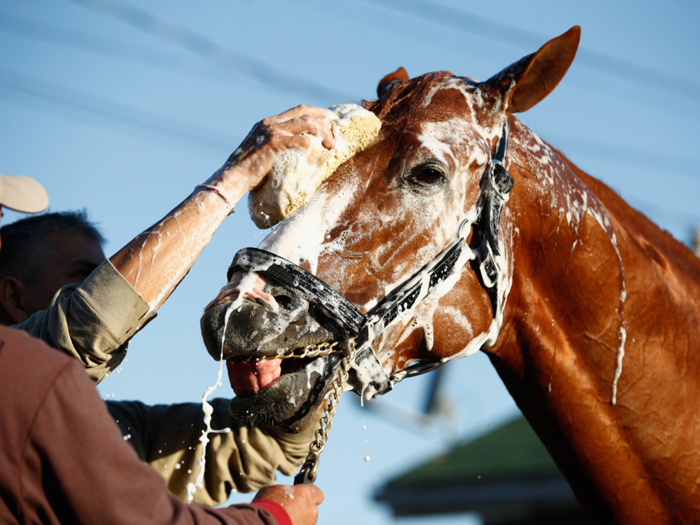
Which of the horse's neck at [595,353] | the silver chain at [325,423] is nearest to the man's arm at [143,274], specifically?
the silver chain at [325,423]

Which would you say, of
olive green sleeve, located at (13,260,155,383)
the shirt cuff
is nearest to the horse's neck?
the shirt cuff

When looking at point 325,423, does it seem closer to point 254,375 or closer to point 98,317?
point 254,375

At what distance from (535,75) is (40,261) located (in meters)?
2.50

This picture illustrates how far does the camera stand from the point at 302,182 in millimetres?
2307

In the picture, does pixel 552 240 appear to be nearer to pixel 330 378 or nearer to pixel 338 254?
pixel 338 254

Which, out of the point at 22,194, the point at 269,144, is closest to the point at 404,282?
the point at 269,144

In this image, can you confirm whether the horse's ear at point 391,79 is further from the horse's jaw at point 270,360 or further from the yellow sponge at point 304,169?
the horse's jaw at point 270,360

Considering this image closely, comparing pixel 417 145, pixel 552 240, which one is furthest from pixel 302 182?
pixel 552 240

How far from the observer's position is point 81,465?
1.30 metres

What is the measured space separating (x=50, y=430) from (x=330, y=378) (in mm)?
1019

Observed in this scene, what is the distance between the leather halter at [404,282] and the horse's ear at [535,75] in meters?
0.12

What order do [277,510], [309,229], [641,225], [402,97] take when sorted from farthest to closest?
[641,225], [402,97], [309,229], [277,510]

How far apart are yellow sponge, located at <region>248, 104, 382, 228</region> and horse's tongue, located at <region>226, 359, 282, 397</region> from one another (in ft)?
1.74

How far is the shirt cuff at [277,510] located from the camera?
65.1 inches
